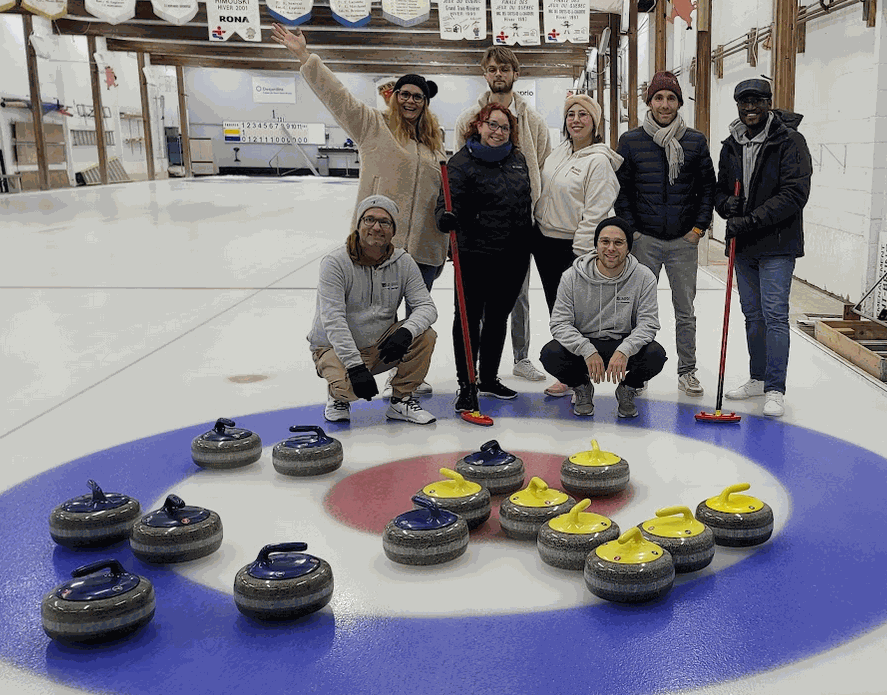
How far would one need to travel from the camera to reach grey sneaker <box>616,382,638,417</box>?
3.81 meters

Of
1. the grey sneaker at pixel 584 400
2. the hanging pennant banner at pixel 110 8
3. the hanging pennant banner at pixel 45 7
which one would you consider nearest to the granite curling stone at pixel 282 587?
the grey sneaker at pixel 584 400

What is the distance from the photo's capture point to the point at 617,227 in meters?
3.56

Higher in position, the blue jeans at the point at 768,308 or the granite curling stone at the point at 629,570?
the blue jeans at the point at 768,308

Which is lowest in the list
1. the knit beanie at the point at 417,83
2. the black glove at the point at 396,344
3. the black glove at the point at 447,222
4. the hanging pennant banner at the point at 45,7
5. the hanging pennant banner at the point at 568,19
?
the black glove at the point at 396,344

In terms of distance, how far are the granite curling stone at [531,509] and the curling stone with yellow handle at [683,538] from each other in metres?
0.27

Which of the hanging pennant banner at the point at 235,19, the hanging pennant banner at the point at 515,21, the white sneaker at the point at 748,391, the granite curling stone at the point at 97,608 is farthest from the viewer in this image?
the hanging pennant banner at the point at 235,19

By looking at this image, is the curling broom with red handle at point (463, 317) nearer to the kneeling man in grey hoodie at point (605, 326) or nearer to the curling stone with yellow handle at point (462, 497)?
the kneeling man in grey hoodie at point (605, 326)

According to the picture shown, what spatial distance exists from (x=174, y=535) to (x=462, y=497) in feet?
2.74

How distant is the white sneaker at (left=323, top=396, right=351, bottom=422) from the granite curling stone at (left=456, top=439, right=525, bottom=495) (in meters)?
0.98

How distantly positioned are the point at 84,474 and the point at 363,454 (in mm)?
1030

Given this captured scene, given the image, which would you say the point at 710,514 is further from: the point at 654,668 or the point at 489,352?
the point at 489,352

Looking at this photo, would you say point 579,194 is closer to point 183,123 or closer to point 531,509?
point 531,509

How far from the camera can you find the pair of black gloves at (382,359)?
3473mm

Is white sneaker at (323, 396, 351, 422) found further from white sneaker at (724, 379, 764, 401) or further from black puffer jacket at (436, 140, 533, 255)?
white sneaker at (724, 379, 764, 401)
